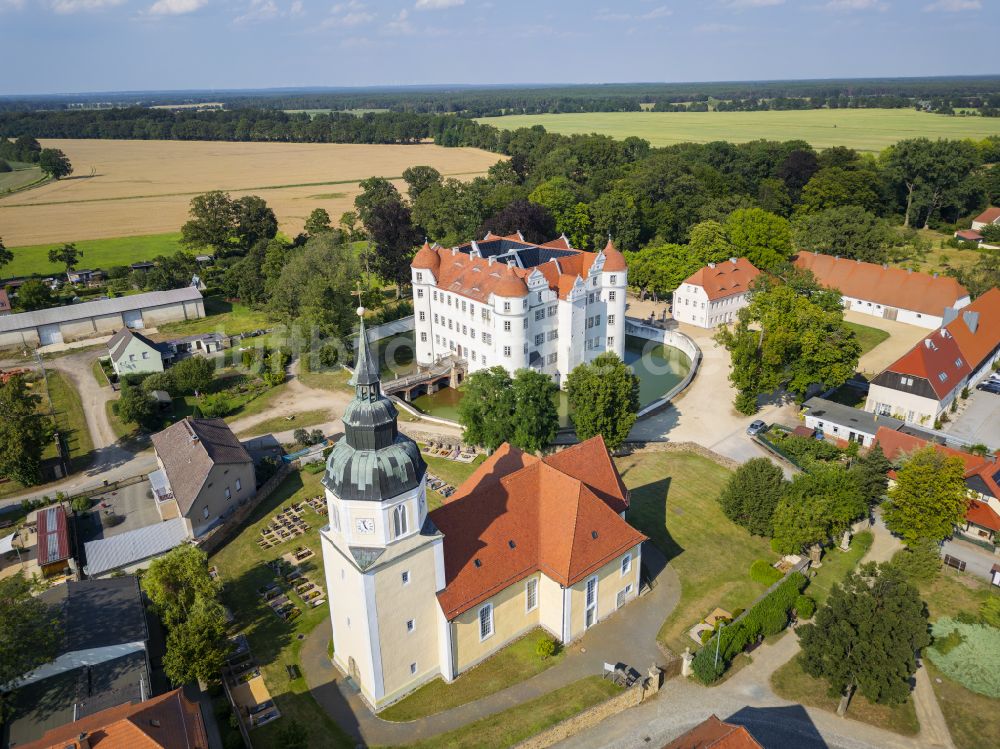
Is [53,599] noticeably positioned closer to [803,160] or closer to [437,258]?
[437,258]

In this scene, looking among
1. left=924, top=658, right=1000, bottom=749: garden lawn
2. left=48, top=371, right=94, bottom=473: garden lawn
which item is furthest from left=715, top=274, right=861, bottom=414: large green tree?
left=48, top=371, right=94, bottom=473: garden lawn

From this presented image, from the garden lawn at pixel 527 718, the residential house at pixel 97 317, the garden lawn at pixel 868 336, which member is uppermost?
the residential house at pixel 97 317

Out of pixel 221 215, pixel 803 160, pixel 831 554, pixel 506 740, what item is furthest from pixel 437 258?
pixel 803 160

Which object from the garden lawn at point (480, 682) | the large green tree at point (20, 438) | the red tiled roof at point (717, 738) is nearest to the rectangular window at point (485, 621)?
the garden lawn at point (480, 682)

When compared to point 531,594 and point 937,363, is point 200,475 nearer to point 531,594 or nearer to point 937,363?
point 531,594

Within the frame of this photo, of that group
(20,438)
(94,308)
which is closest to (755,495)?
(20,438)

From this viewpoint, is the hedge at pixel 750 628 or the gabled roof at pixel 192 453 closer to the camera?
the hedge at pixel 750 628

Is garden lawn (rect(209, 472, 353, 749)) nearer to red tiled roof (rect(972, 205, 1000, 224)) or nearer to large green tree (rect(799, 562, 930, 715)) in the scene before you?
large green tree (rect(799, 562, 930, 715))

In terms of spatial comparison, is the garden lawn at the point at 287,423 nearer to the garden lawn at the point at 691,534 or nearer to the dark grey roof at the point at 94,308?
the garden lawn at the point at 691,534
